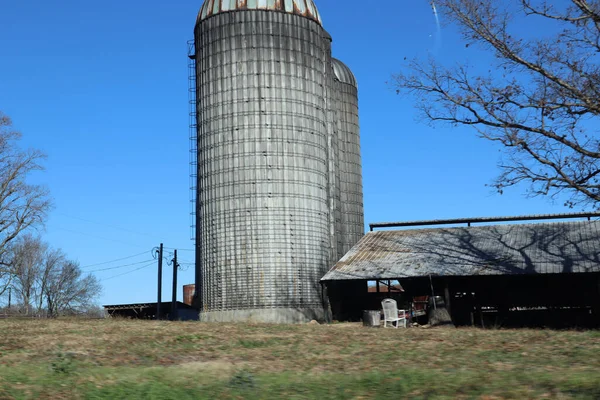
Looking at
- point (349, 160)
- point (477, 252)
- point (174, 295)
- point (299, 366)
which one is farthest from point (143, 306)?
point (299, 366)

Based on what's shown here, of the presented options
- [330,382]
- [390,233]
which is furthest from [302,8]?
[330,382]

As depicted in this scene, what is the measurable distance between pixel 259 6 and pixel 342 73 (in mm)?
13147

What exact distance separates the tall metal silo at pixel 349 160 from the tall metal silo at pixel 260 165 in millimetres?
6817

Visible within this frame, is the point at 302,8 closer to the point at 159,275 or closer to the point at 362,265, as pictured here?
the point at 362,265

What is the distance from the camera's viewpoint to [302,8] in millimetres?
45625

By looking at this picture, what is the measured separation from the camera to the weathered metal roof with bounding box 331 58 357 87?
55.1m

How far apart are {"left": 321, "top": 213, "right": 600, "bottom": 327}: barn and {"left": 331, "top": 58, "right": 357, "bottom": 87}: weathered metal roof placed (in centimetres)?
1844

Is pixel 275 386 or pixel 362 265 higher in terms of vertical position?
pixel 362 265

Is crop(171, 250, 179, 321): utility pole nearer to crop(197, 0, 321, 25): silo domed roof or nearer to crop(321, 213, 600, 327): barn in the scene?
crop(321, 213, 600, 327): barn

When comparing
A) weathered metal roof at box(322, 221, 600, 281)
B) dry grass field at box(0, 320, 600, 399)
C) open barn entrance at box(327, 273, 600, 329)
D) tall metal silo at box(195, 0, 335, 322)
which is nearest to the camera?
dry grass field at box(0, 320, 600, 399)

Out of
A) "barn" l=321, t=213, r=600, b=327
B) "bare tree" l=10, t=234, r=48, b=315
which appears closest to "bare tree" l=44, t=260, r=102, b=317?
"bare tree" l=10, t=234, r=48, b=315

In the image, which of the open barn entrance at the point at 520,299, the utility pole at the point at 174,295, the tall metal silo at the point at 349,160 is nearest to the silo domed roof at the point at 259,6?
the tall metal silo at the point at 349,160

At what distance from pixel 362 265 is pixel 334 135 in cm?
1409

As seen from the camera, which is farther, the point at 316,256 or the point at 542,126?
the point at 316,256
